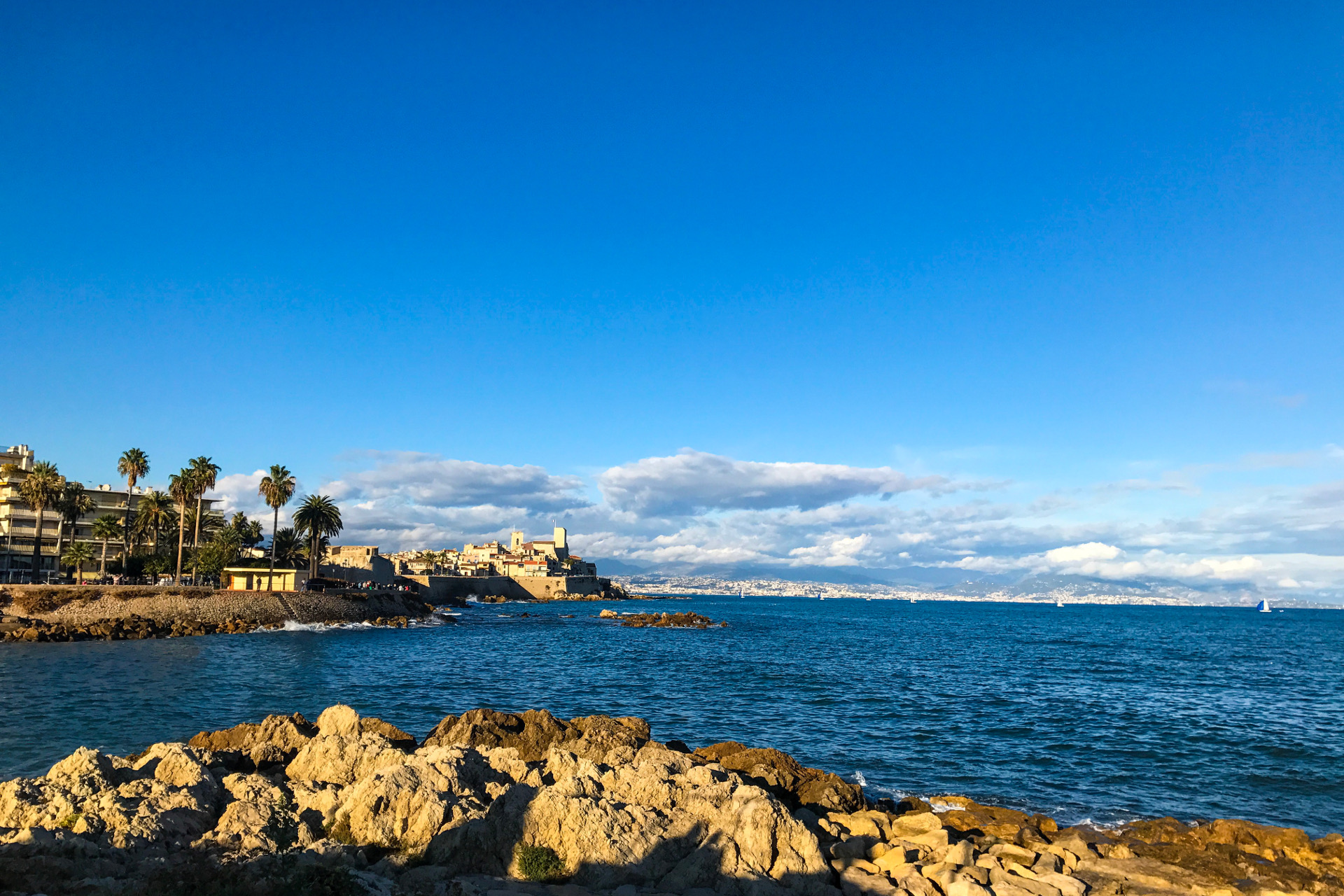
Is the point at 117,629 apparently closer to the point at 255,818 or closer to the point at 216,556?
the point at 216,556

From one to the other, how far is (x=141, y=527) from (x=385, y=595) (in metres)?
29.9

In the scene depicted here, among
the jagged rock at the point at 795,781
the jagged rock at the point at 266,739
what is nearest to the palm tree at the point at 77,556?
the jagged rock at the point at 266,739

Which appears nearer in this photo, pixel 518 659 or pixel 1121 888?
pixel 1121 888

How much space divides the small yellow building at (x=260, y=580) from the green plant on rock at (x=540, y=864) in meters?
89.7

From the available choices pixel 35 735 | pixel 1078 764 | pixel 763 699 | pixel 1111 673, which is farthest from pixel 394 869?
pixel 1111 673

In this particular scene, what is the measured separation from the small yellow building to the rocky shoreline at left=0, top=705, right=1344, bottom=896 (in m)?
80.7

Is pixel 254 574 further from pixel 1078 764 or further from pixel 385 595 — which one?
pixel 1078 764

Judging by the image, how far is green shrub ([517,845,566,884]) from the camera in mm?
14672

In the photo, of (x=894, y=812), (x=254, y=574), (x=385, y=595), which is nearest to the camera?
(x=894, y=812)

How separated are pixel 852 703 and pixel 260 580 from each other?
77281 mm

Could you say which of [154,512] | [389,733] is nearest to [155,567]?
[154,512]

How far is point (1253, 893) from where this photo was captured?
16.0m

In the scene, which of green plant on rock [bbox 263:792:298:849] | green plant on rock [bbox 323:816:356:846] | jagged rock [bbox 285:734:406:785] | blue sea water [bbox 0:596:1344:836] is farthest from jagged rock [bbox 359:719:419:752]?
green plant on rock [bbox 323:816:356:846]

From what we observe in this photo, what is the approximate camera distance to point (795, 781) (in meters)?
22.3
